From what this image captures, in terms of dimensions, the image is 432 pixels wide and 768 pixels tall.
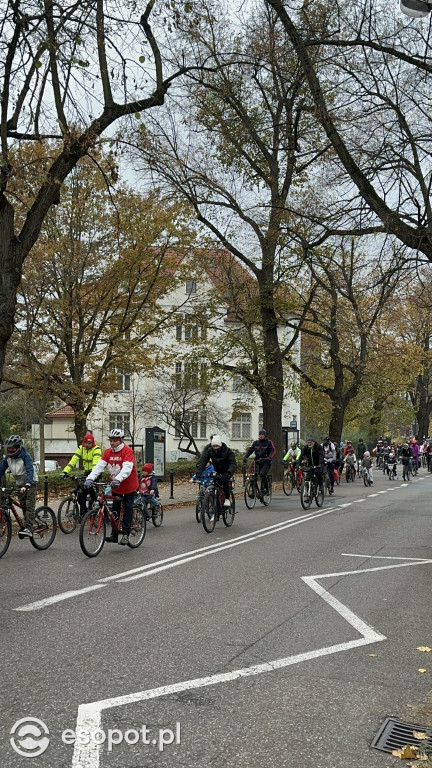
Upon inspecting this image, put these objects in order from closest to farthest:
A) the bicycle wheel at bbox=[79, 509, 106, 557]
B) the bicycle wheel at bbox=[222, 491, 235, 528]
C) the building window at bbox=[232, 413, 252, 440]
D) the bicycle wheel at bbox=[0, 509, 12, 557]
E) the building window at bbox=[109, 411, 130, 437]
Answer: the bicycle wheel at bbox=[79, 509, 106, 557] < the bicycle wheel at bbox=[0, 509, 12, 557] < the bicycle wheel at bbox=[222, 491, 235, 528] < the building window at bbox=[109, 411, 130, 437] < the building window at bbox=[232, 413, 252, 440]

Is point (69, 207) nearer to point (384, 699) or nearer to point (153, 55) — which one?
point (153, 55)

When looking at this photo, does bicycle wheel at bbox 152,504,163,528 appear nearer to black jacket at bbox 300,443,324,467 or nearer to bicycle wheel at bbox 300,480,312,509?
bicycle wheel at bbox 300,480,312,509

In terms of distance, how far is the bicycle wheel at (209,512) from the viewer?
1448 centimetres

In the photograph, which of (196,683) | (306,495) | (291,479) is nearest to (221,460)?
(306,495)

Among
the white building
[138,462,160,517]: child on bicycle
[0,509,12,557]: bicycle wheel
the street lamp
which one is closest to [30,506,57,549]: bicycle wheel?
[0,509,12,557]: bicycle wheel

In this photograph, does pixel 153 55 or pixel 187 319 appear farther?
pixel 187 319

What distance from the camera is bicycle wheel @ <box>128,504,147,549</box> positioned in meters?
12.1

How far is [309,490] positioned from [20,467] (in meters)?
10.4

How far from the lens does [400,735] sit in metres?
4.43

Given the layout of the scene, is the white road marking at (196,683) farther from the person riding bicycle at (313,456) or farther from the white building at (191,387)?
the white building at (191,387)

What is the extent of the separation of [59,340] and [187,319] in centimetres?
511

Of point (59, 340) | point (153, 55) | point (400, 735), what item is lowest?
point (400, 735)

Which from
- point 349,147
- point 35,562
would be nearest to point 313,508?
point 349,147

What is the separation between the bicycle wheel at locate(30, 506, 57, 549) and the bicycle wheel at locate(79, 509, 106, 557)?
1.15m
